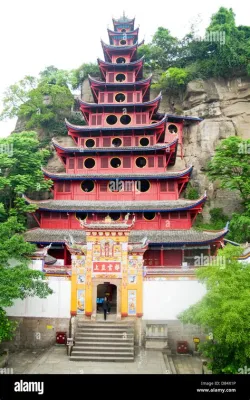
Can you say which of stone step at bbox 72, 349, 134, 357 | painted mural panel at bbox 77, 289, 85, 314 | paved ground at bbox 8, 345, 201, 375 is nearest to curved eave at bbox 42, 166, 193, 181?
painted mural panel at bbox 77, 289, 85, 314

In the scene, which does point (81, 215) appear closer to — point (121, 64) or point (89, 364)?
point (89, 364)

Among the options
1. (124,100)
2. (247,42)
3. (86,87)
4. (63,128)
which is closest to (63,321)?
(124,100)

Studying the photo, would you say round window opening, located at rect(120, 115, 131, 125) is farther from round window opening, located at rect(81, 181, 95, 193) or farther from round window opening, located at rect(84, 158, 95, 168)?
round window opening, located at rect(81, 181, 95, 193)

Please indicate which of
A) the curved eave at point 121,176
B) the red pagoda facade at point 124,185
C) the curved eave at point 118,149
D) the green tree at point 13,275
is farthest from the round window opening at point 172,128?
the green tree at point 13,275

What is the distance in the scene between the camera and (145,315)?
1739 centimetres

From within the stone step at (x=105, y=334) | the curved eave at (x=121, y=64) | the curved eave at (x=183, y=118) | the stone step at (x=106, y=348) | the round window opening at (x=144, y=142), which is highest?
the curved eave at (x=121, y=64)

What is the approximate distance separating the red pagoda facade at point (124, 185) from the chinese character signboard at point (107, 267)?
5.36 metres

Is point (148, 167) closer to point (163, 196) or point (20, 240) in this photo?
point (163, 196)

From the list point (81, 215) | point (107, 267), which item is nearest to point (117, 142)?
point (81, 215)

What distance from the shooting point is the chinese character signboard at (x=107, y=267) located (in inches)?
693

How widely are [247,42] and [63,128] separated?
23.3 m

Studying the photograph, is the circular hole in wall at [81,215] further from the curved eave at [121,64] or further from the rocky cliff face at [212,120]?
the curved eave at [121,64]

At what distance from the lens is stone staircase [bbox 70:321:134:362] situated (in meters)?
15.4

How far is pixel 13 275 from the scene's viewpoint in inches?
→ 579
